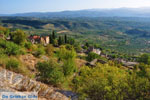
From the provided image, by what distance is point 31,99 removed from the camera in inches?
284

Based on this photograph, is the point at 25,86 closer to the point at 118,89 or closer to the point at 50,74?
the point at 50,74

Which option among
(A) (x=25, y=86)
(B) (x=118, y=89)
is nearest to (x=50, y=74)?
(A) (x=25, y=86)

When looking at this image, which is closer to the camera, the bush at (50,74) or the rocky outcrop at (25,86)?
the rocky outcrop at (25,86)

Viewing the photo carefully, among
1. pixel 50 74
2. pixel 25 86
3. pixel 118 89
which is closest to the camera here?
pixel 25 86

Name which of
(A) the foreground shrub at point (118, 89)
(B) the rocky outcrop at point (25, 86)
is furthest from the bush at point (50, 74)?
(A) the foreground shrub at point (118, 89)

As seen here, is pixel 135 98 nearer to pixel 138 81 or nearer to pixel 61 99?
pixel 138 81

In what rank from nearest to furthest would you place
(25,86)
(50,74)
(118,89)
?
(25,86) < (118,89) < (50,74)

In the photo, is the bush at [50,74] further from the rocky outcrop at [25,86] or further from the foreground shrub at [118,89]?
the foreground shrub at [118,89]

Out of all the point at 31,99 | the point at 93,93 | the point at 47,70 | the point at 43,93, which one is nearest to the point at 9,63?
the point at 47,70

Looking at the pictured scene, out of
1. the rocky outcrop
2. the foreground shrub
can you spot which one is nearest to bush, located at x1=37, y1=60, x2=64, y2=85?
the rocky outcrop

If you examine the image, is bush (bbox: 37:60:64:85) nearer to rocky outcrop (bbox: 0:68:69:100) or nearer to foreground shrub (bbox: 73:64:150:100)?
rocky outcrop (bbox: 0:68:69:100)

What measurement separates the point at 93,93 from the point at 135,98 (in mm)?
2548

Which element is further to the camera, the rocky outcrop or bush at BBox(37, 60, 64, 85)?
bush at BBox(37, 60, 64, 85)

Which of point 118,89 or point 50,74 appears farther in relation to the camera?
point 50,74
